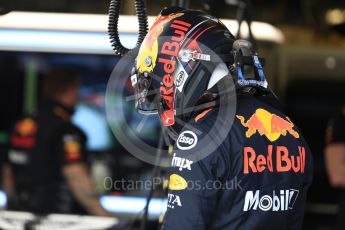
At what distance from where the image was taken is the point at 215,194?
1940 millimetres

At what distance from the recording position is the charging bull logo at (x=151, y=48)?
84.8 inches

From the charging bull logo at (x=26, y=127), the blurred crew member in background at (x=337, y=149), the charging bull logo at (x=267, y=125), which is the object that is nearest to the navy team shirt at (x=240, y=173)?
the charging bull logo at (x=267, y=125)

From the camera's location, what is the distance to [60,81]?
475 cm

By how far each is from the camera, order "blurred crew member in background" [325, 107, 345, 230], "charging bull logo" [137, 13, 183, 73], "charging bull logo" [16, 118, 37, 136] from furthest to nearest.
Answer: "charging bull logo" [16, 118, 37, 136] < "blurred crew member in background" [325, 107, 345, 230] < "charging bull logo" [137, 13, 183, 73]

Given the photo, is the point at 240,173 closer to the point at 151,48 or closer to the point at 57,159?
the point at 151,48

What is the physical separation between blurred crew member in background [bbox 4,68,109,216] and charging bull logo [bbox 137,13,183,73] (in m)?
2.39

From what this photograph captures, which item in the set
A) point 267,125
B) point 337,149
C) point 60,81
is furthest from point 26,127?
point 267,125

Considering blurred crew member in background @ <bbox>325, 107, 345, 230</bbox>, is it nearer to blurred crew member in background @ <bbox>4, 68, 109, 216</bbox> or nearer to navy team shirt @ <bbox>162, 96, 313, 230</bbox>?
blurred crew member in background @ <bbox>4, 68, 109, 216</bbox>

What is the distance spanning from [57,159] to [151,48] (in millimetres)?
2583

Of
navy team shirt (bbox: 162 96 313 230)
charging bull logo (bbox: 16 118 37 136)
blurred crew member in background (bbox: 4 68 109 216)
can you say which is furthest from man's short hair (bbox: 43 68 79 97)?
navy team shirt (bbox: 162 96 313 230)

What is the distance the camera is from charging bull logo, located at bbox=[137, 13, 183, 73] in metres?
2.15

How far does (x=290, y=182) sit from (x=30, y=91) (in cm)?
370

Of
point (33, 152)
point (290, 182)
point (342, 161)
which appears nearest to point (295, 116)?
point (342, 161)

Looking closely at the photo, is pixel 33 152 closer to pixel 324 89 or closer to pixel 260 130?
pixel 260 130
